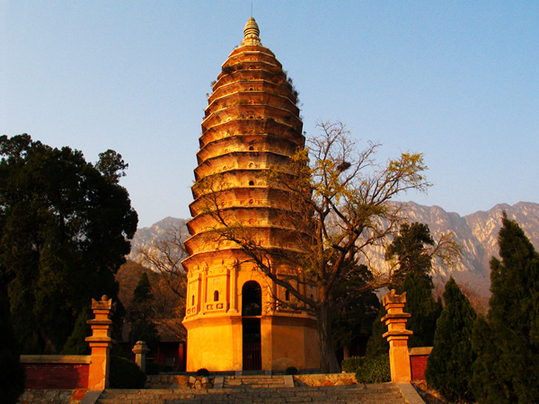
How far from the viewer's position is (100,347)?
43.7 ft

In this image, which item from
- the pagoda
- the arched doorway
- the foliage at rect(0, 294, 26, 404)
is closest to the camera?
the foliage at rect(0, 294, 26, 404)

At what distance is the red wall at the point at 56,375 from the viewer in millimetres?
12734

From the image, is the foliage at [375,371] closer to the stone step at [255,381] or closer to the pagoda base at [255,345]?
the stone step at [255,381]

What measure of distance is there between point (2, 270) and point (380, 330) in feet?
49.5

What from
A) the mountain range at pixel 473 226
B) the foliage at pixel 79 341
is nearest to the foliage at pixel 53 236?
the foliage at pixel 79 341

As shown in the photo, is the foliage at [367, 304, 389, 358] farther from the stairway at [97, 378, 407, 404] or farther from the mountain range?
the mountain range

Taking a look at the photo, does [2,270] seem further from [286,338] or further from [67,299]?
[286,338]

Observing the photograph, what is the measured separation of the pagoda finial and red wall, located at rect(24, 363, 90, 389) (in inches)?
793

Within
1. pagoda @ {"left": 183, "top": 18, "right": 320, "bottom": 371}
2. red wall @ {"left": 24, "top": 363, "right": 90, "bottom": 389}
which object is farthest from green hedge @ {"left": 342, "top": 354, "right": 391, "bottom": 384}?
red wall @ {"left": 24, "top": 363, "right": 90, "bottom": 389}

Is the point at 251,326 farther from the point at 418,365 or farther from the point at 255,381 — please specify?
the point at 418,365

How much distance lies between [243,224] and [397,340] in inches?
371

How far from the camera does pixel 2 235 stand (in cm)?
2050

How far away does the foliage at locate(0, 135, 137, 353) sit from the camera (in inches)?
762

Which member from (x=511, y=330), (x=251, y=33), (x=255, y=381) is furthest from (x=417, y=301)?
(x=251, y=33)
